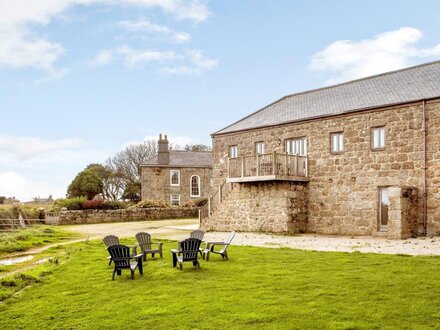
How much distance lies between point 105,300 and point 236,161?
15465 mm

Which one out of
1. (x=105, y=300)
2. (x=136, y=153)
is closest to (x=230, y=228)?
(x=105, y=300)

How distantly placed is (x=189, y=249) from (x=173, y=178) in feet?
108

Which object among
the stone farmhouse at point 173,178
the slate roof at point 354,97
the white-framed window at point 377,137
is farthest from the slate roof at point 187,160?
the white-framed window at point 377,137

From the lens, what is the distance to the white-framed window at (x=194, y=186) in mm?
44938

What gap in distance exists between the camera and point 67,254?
15.8 meters

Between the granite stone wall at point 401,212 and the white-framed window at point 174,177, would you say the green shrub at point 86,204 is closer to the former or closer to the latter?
the white-framed window at point 174,177

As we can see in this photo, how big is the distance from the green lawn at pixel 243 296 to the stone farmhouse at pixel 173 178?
3132 centimetres

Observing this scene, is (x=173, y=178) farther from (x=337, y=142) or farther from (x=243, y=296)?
(x=243, y=296)

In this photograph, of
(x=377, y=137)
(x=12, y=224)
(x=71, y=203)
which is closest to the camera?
(x=377, y=137)

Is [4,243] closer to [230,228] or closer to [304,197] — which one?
[230,228]

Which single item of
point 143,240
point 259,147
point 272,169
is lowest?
point 143,240

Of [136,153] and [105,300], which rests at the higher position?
[136,153]

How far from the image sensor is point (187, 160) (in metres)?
45.9

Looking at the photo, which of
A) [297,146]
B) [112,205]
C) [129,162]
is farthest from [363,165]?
[129,162]
